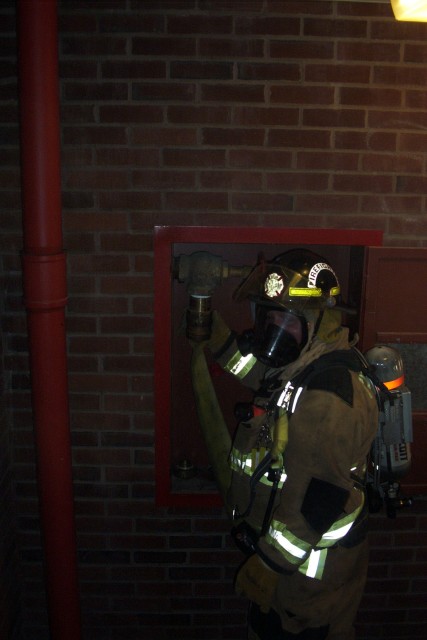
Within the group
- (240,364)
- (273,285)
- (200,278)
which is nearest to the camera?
(273,285)

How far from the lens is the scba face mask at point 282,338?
113 inches

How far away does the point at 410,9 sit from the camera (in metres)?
2.48

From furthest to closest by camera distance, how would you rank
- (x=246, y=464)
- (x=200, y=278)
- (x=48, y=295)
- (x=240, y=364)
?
(x=240, y=364) → (x=200, y=278) → (x=246, y=464) → (x=48, y=295)

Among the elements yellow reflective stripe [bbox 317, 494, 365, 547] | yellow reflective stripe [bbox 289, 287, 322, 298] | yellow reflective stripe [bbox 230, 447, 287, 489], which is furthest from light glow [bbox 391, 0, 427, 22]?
yellow reflective stripe [bbox 317, 494, 365, 547]

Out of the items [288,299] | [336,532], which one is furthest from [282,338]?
[336,532]

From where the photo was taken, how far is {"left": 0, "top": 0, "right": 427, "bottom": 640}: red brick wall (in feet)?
9.73

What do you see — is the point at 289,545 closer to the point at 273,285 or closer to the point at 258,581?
the point at 258,581

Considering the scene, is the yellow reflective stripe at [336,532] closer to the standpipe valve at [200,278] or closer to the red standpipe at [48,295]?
the standpipe valve at [200,278]

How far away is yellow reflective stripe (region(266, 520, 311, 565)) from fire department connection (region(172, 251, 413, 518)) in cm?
63

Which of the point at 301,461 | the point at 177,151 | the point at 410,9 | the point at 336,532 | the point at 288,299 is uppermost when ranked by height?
the point at 410,9

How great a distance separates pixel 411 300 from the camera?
3.24 metres

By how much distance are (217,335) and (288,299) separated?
623 mm

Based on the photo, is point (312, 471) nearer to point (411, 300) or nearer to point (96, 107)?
point (411, 300)

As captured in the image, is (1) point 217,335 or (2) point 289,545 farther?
(1) point 217,335
